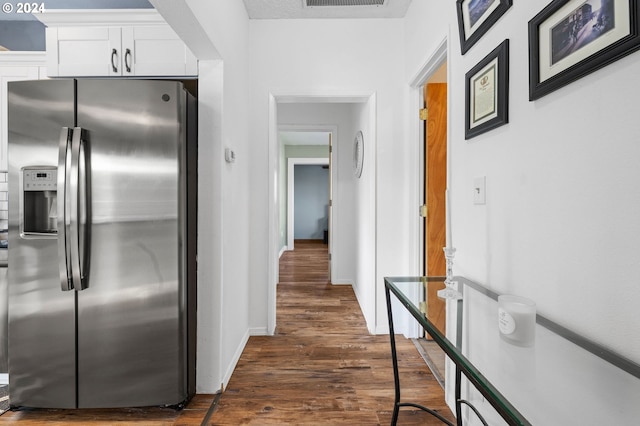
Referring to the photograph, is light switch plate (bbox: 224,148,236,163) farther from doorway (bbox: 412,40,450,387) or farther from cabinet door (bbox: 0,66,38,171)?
cabinet door (bbox: 0,66,38,171)

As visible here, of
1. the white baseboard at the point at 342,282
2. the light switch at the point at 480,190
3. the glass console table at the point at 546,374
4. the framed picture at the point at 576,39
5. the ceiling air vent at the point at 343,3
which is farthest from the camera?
the white baseboard at the point at 342,282

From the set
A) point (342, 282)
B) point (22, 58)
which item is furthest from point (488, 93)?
point (342, 282)

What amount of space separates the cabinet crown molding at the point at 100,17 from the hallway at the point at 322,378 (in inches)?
95.9

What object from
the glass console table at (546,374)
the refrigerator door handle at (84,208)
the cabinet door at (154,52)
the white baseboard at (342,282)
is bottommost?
the white baseboard at (342,282)

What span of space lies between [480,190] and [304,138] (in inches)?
221

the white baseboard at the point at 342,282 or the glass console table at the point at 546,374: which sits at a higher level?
the glass console table at the point at 546,374

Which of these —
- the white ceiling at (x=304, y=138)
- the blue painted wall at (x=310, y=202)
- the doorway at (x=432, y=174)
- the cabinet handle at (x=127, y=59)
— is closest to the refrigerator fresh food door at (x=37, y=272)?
the cabinet handle at (x=127, y=59)

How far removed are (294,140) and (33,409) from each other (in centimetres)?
591

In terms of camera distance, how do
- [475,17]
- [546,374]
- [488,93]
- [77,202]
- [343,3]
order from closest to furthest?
[546,374] → [488,93] → [475,17] → [77,202] → [343,3]

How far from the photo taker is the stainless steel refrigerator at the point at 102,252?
165 cm

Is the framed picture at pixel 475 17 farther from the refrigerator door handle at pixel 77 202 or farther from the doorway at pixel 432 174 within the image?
the refrigerator door handle at pixel 77 202

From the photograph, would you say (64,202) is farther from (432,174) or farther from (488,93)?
(432,174)

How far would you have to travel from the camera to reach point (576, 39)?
2.87 feet

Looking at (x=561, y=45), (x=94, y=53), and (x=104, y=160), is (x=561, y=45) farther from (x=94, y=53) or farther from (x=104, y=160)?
(x=94, y=53)
